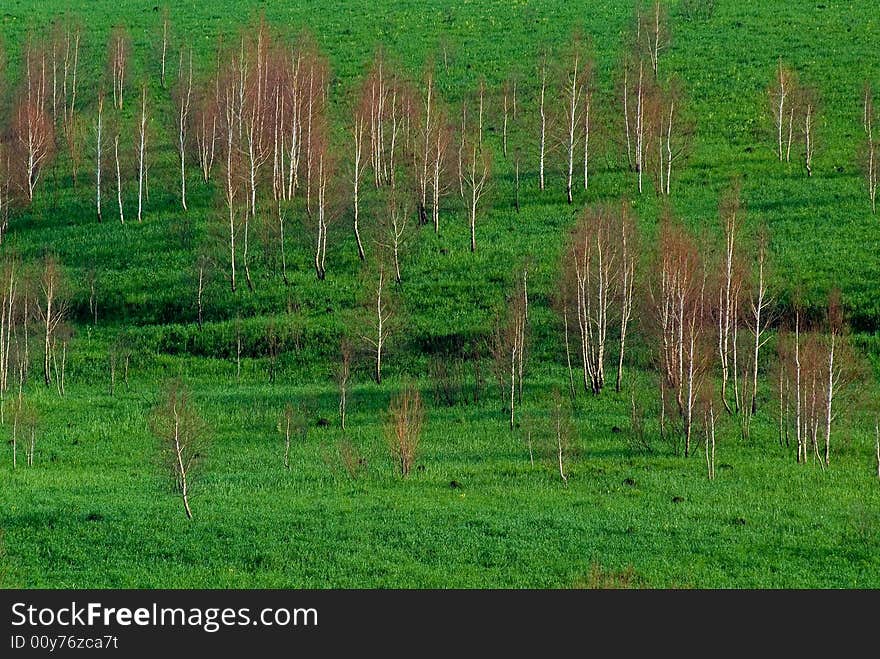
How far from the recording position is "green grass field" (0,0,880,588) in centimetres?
2947

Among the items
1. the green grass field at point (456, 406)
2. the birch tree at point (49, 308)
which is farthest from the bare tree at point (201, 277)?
the birch tree at point (49, 308)

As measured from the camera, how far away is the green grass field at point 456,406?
96.7 ft

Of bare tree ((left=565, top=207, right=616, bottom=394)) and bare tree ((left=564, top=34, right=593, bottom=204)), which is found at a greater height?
bare tree ((left=564, top=34, right=593, bottom=204))

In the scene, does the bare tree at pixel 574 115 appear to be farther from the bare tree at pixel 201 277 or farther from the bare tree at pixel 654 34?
the bare tree at pixel 201 277

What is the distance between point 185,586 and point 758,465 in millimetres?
20149

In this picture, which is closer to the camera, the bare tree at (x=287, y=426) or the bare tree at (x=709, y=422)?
the bare tree at (x=709, y=422)

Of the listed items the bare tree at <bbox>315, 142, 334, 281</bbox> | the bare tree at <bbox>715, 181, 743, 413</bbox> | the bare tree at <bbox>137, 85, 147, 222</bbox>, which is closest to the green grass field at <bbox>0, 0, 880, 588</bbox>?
the bare tree at <bbox>137, 85, 147, 222</bbox>

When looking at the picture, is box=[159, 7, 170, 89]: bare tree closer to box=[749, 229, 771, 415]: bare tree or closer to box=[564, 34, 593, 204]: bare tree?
box=[564, 34, 593, 204]: bare tree

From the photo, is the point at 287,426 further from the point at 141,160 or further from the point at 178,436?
the point at 141,160

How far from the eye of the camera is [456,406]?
1859 inches

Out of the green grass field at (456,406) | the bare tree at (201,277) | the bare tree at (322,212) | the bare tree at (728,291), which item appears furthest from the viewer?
the bare tree at (322,212)

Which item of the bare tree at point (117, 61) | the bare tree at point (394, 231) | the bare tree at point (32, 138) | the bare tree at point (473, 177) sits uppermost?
the bare tree at point (117, 61)

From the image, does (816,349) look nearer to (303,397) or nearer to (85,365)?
(303,397)

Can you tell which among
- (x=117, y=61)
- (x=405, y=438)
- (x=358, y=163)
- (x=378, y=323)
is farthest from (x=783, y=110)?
(x=117, y=61)
